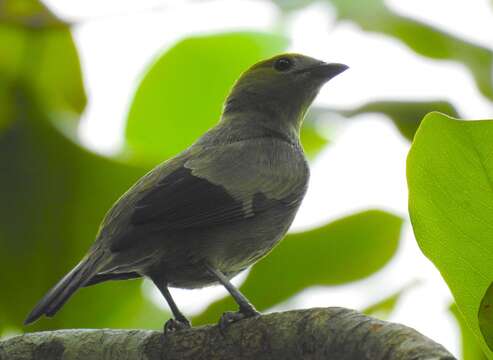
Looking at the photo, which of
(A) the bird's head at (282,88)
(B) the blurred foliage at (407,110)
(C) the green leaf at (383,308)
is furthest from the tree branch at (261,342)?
(A) the bird's head at (282,88)

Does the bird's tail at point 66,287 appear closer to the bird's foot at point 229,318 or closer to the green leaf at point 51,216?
the green leaf at point 51,216

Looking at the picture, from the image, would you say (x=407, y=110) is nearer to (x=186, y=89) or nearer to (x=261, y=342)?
(x=186, y=89)

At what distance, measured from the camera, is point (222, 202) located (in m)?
3.80

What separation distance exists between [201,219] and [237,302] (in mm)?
406

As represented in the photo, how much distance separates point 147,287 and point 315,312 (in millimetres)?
1803

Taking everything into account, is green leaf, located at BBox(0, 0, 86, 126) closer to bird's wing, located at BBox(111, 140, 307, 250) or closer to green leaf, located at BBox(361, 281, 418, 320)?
bird's wing, located at BBox(111, 140, 307, 250)

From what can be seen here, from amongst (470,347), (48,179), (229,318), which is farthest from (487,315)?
(48,179)

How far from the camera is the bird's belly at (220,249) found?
3787mm

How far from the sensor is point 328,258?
3680 mm

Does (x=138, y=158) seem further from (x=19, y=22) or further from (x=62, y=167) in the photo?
(x=19, y=22)

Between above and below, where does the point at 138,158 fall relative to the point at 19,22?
below

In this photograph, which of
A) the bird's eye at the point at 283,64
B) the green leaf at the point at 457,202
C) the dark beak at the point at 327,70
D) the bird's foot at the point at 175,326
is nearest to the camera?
the green leaf at the point at 457,202

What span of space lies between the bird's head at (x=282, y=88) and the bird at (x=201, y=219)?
1.45 feet

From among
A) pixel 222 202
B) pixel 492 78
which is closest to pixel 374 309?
pixel 222 202
